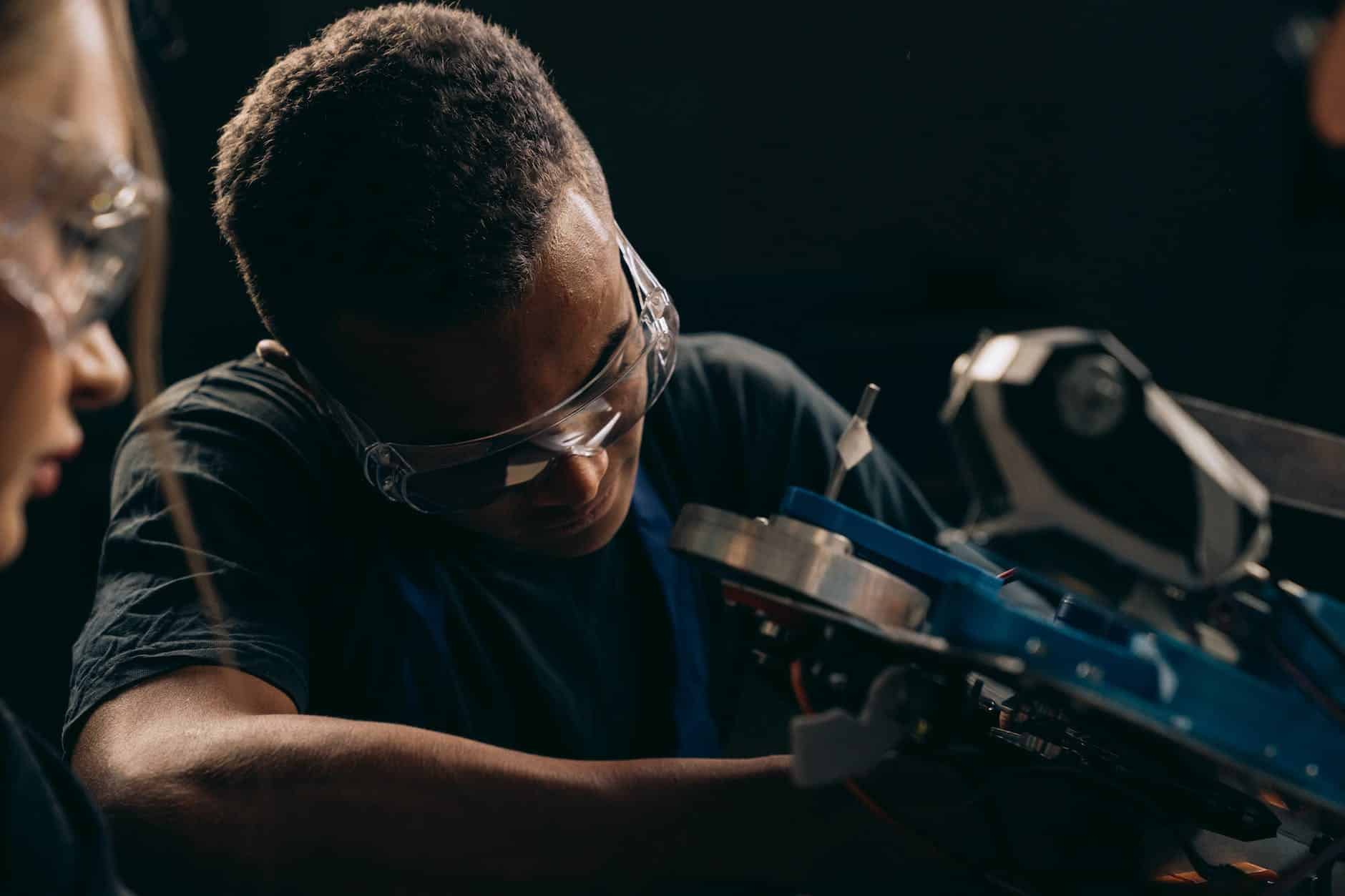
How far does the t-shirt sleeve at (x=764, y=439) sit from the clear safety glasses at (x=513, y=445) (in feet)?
1.13

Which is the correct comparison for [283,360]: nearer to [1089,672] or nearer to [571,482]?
[571,482]

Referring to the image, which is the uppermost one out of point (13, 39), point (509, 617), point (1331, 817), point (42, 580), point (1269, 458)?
point (13, 39)

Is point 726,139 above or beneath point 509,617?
above

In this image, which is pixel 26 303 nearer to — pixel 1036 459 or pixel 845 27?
pixel 1036 459

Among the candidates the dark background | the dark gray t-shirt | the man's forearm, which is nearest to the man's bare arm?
the man's forearm

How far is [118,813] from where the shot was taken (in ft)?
2.56

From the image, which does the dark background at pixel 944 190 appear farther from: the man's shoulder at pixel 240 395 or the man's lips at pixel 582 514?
the man's lips at pixel 582 514

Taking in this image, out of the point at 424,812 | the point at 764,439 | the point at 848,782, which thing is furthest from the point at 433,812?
the point at 764,439

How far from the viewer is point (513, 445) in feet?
3.02

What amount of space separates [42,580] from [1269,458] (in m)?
1.98

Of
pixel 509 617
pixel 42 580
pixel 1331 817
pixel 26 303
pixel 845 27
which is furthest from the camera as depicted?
pixel 845 27

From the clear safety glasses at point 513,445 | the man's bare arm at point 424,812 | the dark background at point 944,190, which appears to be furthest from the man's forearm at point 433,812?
the dark background at point 944,190

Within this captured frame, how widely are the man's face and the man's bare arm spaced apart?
0.81ft

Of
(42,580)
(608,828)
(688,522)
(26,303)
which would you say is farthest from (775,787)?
(42,580)
